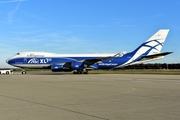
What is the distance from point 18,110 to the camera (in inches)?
313

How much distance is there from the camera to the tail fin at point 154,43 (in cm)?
4712

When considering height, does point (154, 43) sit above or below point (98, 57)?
above

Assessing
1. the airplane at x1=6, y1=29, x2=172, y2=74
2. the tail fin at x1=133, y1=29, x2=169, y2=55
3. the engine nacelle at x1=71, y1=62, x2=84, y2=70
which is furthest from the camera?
the tail fin at x1=133, y1=29, x2=169, y2=55

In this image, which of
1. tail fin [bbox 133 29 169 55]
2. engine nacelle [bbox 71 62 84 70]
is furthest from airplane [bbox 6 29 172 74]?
engine nacelle [bbox 71 62 84 70]

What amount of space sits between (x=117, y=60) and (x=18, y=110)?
39.7 m

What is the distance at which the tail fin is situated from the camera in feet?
155

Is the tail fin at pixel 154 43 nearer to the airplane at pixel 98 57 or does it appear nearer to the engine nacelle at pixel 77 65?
the airplane at pixel 98 57

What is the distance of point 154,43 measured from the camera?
47.1m

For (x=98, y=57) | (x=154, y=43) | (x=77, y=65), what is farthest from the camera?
(x=154, y=43)

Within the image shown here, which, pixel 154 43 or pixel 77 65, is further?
pixel 154 43

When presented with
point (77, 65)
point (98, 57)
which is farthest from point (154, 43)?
point (77, 65)

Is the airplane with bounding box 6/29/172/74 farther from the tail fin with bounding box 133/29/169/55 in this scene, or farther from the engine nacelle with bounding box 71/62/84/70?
the engine nacelle with bounding box 71/62/84/70

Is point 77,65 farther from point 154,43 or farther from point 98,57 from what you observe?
point 154,43

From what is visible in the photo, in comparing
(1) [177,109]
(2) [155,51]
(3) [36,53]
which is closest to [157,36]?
(2) [155,51]
